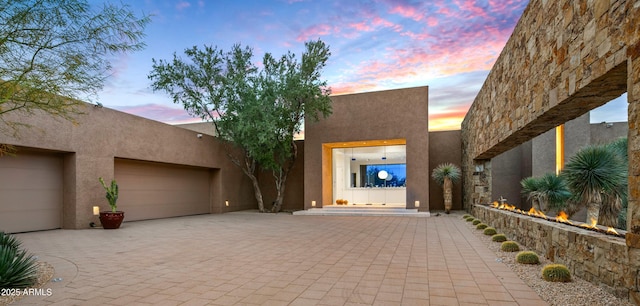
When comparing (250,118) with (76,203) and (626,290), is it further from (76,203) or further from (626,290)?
(626,290)

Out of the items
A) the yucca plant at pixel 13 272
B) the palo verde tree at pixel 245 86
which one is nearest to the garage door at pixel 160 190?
the palo verde tree at pixel 245 86

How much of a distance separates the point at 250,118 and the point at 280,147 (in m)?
2.48

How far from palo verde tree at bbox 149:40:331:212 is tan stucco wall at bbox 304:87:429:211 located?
1.22 meters

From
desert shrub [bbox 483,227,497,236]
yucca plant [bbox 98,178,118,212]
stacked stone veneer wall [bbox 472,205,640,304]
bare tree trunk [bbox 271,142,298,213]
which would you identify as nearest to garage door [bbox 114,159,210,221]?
yucca plant [bbox 98,178,118,212]

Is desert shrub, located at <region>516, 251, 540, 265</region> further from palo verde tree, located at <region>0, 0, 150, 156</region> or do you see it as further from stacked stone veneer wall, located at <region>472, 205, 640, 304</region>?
palo verde tree, located at <region>0, 0, 150, 156</region>

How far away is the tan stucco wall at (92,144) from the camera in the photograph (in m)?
9.29

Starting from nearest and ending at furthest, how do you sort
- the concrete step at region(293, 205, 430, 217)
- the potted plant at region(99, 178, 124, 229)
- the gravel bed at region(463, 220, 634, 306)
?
the gravel bed at region(463, 220, 634, 306) < the potted plant at region(99, 178, 124, 229) < the concrete step at region(293, 205, 430, 217)

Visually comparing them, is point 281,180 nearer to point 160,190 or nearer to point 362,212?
point 362,212

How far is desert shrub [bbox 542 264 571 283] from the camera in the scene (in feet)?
14.3

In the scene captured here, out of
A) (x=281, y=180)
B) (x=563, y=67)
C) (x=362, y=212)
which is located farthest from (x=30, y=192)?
(x=563, y=67)

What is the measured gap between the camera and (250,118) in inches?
535

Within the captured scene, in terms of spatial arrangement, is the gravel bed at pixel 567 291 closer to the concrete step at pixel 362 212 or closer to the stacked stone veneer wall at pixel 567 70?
the stacked stone veneer wall at pixel 567 70

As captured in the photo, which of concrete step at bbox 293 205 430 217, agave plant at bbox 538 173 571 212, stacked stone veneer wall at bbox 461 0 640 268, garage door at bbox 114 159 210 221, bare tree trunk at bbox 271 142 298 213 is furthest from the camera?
bare tree trunk at bbox 271 142 298 213

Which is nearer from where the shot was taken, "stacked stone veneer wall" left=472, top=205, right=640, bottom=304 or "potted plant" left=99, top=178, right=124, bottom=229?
"stacked stone veneer wall" left=472, top=205, right=640, bottom=304
